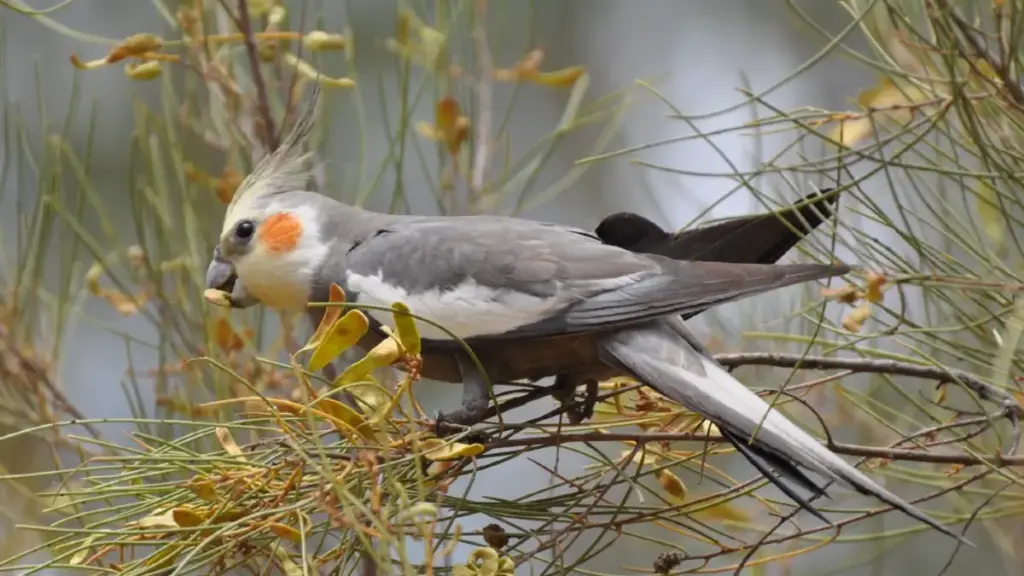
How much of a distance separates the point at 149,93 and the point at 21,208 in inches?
49.6

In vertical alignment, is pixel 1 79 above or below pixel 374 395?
above

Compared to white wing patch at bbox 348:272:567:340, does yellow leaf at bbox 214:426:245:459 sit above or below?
below

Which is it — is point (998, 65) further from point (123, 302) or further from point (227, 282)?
point (123, 302)

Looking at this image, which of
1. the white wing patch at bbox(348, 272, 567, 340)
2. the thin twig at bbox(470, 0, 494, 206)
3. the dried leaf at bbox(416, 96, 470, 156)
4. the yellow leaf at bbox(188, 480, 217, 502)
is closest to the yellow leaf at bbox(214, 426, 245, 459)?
the yellow leaf at bbox(188, 480, 217, 502)

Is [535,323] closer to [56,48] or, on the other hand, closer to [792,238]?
[792,238]

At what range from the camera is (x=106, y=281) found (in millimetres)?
2621

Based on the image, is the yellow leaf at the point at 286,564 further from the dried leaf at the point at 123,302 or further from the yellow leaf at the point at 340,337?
the dried leaf at the point at 123,302

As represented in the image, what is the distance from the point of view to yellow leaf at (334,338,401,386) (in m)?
0.87

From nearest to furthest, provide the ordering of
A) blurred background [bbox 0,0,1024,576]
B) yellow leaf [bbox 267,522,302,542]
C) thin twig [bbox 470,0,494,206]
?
yellow leaf [bbox 267,522,302,542], thin twig [bbox 470,0,494,206], blurred background [bbox 0,0,1024,576]

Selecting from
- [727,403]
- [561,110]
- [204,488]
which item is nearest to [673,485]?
[727,403]

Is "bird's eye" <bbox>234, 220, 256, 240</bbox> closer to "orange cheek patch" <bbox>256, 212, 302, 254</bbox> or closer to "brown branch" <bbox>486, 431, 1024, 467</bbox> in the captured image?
"orange cheek patch" <bbox>256, 212, 302, 254</bbox>

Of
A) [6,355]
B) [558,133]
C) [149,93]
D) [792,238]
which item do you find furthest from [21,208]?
[149,93]

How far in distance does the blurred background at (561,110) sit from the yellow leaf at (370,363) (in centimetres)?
83

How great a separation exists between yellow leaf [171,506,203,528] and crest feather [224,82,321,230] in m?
0.67
